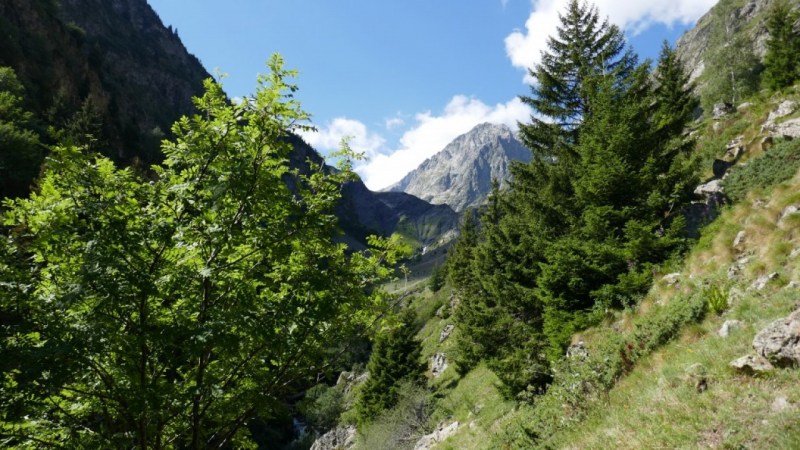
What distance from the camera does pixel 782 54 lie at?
98.3 ft

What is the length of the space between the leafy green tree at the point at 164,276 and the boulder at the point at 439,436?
15.9 metres

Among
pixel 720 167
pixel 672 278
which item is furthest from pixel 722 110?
pixel 672 278

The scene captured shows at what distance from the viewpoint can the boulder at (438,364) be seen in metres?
41.5

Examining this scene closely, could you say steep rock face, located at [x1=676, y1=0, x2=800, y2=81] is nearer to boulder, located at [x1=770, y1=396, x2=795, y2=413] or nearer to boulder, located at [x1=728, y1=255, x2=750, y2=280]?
boulder, located at [x1=728, y1=255, x2=750, y2=280]

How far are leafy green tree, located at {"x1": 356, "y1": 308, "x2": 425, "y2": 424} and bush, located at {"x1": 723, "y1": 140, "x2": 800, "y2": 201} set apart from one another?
27600 mm

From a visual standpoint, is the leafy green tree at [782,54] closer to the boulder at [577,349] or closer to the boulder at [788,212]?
the boulder at [788,212]

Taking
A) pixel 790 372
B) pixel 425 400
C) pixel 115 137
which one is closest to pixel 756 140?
pixel 790 372

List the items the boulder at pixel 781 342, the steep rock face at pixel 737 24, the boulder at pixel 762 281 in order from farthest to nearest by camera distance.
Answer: the steep rock face at pixel 737 24 → the boulder at pixel 762 281 → the boulder at pixel 781 342

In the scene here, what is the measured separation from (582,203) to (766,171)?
6340 mm

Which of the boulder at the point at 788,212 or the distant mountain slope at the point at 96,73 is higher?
the distant mountain slope at the point at 96,73

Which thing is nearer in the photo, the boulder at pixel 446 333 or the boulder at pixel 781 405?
the boulder at pixel 781 405

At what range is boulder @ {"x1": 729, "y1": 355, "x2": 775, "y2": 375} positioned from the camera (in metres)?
6.27

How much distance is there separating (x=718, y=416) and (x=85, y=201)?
29.5ft

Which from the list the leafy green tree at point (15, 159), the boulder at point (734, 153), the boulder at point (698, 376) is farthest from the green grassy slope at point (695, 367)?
the leafy green tree at point (15, 159)
